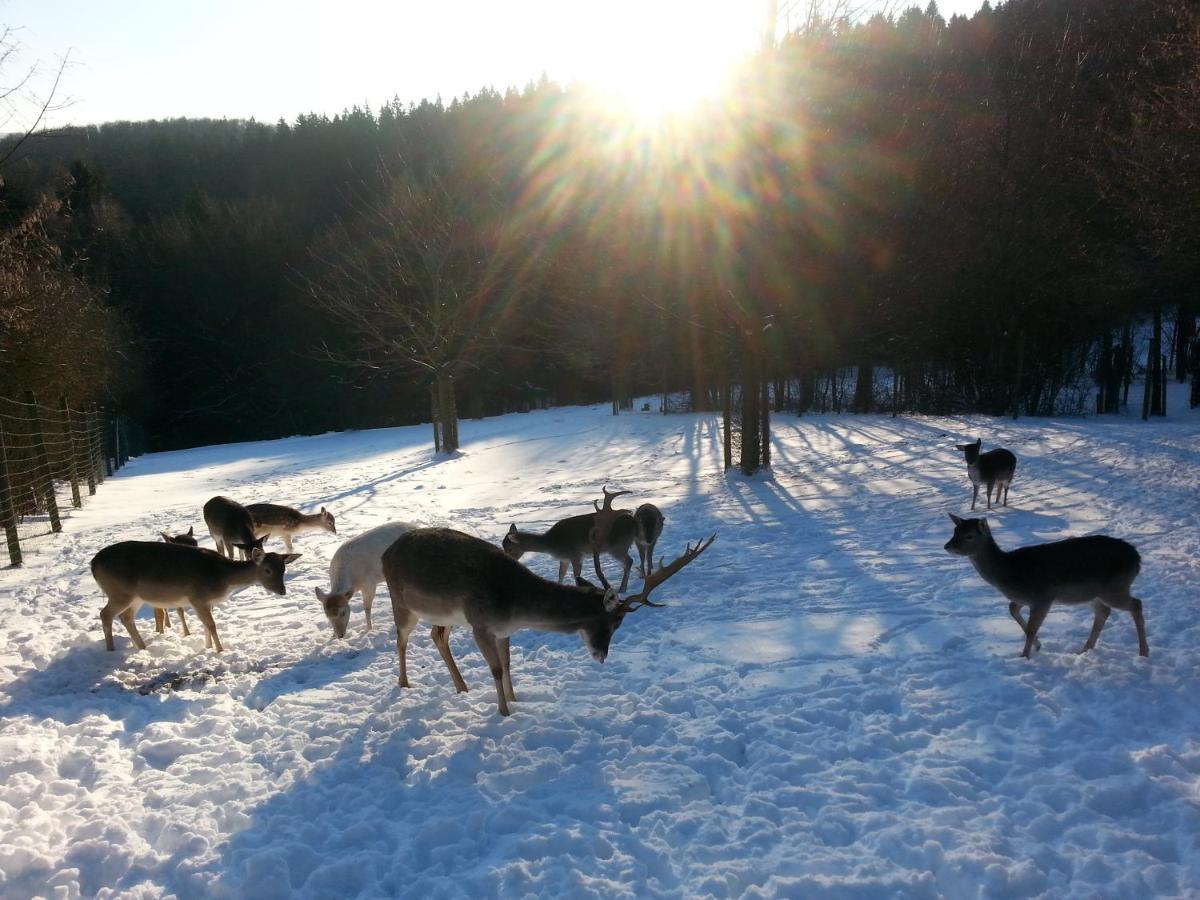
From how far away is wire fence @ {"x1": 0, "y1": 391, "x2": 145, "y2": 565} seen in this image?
1238cm

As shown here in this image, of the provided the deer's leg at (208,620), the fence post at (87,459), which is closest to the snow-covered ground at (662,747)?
the deer's leg at (208,620)

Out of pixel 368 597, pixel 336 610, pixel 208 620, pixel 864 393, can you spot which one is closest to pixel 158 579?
pixel 208 620

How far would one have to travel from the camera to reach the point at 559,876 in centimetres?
413

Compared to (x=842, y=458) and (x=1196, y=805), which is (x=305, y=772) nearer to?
(x=1196, y=805)

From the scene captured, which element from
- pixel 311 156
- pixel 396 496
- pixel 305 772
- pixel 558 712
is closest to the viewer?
pixel 305 772

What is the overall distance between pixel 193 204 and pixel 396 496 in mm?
53659

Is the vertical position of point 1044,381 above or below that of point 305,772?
above

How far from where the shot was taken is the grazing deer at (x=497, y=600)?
6.07 m

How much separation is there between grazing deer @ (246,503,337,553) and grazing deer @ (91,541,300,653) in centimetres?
418

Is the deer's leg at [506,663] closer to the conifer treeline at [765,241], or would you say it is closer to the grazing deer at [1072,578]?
the grazing deer at [1072,578]

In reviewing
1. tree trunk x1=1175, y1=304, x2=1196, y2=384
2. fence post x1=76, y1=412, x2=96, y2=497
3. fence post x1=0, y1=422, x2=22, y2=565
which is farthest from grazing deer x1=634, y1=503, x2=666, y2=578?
tree trunk x1=1175, y1=304, x2=1196, y2=384

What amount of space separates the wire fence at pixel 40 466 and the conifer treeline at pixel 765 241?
4847mm

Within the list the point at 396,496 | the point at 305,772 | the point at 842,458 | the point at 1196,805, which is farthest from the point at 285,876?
the point at 842,458

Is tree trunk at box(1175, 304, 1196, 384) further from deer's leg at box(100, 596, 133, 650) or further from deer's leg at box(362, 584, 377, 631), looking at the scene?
deer's leg at box(100, 596, 133, 650)
